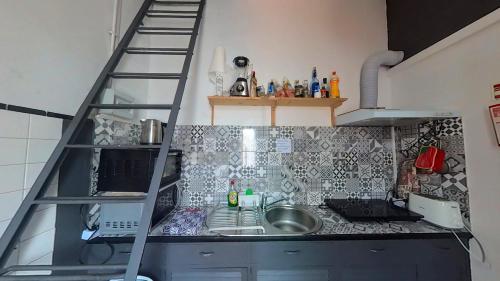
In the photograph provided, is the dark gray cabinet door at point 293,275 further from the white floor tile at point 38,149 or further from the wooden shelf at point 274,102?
the white floor tile at point 38,149

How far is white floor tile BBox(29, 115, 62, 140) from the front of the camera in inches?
37.6

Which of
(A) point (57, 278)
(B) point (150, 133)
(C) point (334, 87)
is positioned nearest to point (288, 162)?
(C) point (334, 87)

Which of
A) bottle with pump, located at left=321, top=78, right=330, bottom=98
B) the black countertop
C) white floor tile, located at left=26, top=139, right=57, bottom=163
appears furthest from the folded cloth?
bottle with pump, located at left=321, top=78, right=330, bottom=98

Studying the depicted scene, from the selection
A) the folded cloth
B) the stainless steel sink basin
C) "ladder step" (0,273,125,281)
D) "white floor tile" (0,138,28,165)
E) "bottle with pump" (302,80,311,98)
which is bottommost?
the stainless steel sink basin

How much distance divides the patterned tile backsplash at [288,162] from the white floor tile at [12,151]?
1.01 meters

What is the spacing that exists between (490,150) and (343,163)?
91 cm

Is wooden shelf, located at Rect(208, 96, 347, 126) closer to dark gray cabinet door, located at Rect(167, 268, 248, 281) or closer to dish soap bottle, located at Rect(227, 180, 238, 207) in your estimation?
dish soap bottle, located at Rect(227, 180, 238, 207)

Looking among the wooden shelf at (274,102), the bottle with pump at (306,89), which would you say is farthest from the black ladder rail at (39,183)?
the bottle with pump at (306,89)

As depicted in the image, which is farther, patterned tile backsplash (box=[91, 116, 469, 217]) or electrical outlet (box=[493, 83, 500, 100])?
patterned tile backsplash (box=[91, 116, 469, 217])

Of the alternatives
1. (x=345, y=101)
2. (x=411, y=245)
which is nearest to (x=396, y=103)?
(x=345, y=101)

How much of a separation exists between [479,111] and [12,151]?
250 centimetres

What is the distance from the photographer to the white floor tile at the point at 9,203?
2.73ft

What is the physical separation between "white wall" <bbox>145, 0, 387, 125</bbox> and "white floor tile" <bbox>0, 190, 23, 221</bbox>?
1.17 metres

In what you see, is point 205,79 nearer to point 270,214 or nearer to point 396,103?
point 270,214
